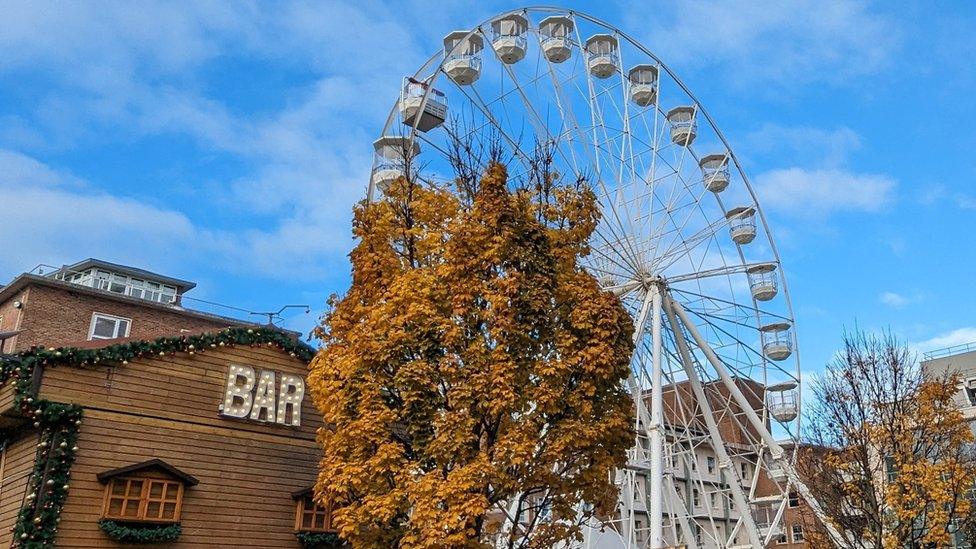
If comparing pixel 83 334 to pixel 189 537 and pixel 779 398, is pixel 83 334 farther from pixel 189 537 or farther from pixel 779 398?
pixel 779 398

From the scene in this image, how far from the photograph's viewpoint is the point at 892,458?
21453 millimetres

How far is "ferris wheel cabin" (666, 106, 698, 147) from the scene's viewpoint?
102ft

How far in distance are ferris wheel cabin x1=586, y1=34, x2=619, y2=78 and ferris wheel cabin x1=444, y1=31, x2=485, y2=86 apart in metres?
3.87

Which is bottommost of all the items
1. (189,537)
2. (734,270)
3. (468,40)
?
(189,537)

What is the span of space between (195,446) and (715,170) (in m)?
21.1

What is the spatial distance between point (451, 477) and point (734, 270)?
68.8 ft

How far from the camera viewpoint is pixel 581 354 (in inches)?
547

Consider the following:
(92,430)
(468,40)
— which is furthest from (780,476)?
(92,430)

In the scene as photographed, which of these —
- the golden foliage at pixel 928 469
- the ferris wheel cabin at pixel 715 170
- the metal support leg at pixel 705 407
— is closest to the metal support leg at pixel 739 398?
the metal support leg at pixel 705 407

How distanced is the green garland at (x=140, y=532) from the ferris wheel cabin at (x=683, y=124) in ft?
71.2

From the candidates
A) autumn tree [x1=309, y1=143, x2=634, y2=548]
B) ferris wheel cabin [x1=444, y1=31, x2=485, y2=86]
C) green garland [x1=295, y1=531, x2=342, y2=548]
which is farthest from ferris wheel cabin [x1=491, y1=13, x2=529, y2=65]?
green garland [x1=295, y1=531, x2=342, y2=548]

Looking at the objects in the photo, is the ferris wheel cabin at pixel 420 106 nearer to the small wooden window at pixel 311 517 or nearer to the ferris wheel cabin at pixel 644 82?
the ferris wheel cabin at pixel 644 82

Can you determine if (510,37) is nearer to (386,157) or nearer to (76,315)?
(386,157)

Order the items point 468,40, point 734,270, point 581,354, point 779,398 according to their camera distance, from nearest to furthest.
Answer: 1. point 581,354
2. point 468,40
3. point 734,270
4. point 779,398
